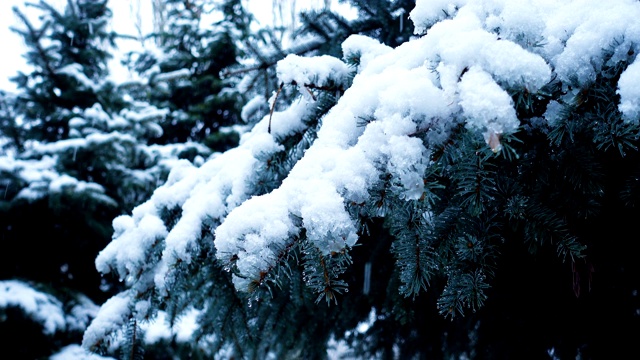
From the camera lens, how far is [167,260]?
122cm

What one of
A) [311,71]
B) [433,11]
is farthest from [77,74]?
[433,11]

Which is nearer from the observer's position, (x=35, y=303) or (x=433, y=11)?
(x=433, y=11)

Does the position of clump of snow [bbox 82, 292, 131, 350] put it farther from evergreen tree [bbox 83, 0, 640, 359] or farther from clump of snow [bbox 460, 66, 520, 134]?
clump of snow [bbox 460, 66, 520, 134]

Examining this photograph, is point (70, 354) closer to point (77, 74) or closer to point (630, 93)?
point (77, 74)

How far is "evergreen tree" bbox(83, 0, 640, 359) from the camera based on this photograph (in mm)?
727

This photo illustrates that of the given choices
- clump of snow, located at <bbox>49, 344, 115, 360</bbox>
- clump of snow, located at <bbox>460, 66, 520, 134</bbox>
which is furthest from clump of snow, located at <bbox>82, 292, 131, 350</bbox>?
clump of snow, located at <bbox>49, 344, 115, 360</bbox>

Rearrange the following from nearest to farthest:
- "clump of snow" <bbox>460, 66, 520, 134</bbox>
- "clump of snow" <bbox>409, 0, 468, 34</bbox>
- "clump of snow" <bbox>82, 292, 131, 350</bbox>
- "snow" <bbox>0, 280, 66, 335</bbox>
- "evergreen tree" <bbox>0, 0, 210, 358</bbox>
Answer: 1. "clump of snow" <bbox>460, 66, 520, 134</bbox>
2. "clump of snow" <bbox>409, 0, 468, 34</bbox>
3. "clump of snow" <bbox>82, 292, 131, 350</bbox>
4. "snow" <bbox>0, 280, 66, 335</bbox>
5. "evergreen tree" <bbox>0, 0, 210, 358</bbox>

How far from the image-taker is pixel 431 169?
0.78 metres

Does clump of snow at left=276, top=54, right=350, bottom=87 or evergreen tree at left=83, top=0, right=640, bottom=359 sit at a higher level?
clump of snow at left=276, top=54, right=350, bottom=87

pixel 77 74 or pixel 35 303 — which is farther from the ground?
pixel 77 74

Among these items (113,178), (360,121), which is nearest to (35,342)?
(113,178)

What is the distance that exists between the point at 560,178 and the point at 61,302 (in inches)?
187

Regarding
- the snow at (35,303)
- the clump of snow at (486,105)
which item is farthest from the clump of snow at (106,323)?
the snow at (35,303)

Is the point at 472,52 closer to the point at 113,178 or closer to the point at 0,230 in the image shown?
the point at 113,178
